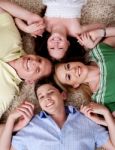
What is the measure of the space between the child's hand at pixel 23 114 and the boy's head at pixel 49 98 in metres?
0.06

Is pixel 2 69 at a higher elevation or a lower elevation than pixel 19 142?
higher

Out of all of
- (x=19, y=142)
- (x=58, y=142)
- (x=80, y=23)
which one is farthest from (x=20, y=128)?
(x=80, y=23)

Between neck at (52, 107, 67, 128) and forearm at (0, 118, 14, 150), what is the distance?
0.61 ft

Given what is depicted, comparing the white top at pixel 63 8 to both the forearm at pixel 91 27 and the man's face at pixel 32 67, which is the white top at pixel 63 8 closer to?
the forearm at pixel 91 27

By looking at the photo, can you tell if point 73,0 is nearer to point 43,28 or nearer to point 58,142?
point 43,28

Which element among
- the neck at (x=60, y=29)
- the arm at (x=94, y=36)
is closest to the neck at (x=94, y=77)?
the arm at (x=94, y=36)

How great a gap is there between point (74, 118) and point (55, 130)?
0.33 feet

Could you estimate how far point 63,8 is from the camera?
5.80 ft

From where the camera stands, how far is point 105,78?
1.67 m

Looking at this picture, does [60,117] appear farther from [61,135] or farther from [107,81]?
[107,81]

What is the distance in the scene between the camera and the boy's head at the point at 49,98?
1592 millimetres

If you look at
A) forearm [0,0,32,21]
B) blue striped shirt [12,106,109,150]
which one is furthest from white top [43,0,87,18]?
blue striped shirt [12,106,109,150]

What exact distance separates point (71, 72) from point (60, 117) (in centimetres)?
20

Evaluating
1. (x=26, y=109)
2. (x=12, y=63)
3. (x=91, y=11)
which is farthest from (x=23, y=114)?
(x=91, y=11)
